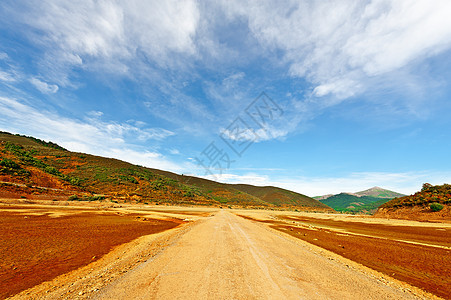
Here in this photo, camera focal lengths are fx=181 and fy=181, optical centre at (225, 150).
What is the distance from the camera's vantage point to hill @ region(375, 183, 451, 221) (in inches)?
1316

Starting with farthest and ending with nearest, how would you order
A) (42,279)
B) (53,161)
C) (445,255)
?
(53,161) → (445,255) → (42,279)

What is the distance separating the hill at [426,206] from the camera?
1316 inches

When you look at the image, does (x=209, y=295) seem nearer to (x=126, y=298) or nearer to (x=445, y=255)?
(x=126, y=298)

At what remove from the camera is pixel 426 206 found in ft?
120

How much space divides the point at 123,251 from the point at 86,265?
250 cm

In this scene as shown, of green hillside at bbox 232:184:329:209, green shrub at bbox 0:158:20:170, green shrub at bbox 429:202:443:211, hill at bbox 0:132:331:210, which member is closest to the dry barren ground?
green shrub at bbox 429:202:443:211

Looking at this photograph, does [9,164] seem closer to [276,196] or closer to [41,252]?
[41,252]

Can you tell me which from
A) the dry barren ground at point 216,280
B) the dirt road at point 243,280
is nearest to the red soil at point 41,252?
the dry barren ground at point 216,280

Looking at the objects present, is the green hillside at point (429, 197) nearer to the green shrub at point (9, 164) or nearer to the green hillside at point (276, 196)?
the green shrub at point (9, 164)

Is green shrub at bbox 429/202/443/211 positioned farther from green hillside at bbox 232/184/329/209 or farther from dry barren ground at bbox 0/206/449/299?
green hillside at bbox 232/184/329/209

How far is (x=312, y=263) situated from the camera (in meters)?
8.59

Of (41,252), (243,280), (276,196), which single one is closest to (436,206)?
(243,280)

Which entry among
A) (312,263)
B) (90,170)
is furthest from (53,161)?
(312,263)

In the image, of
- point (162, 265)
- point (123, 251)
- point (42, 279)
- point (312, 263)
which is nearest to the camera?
point (42, 279)
